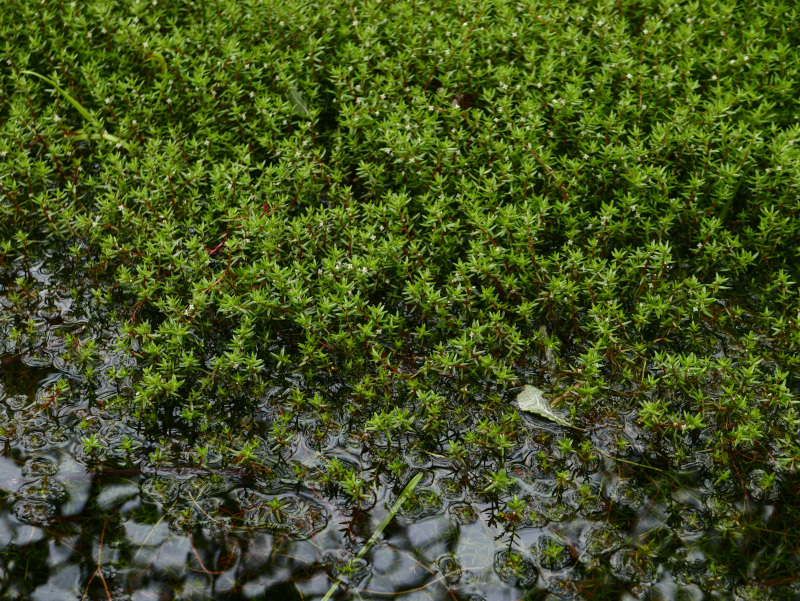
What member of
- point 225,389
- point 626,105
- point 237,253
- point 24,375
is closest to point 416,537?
point 225,389

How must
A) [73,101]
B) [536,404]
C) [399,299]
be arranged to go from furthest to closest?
[73,101] → [399,299] → [536,404]

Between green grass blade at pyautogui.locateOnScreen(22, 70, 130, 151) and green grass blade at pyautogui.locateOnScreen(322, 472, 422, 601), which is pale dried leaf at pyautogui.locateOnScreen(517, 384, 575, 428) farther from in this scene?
green grass blade at pyautogui.locateOnScreen(22, 70, 130, 151)

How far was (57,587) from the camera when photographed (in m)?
3.90

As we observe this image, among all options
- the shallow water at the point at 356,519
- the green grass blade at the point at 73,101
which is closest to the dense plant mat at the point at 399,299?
the shallow water at the point at 356,519

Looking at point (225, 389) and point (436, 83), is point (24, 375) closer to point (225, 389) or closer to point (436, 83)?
point (225, 389)

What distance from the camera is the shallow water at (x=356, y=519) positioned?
3.94 m

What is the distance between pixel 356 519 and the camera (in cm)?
420

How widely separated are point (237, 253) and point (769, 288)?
391 centimetres

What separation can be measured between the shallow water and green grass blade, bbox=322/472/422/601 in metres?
0.04

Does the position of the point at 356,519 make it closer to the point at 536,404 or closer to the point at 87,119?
the point at 536,404

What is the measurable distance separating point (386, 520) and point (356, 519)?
18cm

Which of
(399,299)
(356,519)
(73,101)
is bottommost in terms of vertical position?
(356,519)

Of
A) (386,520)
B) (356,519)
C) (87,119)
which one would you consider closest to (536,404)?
(386,520)

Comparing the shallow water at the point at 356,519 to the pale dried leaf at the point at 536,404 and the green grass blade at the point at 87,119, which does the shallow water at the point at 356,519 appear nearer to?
the pale dried leaf at the point at 536,404
